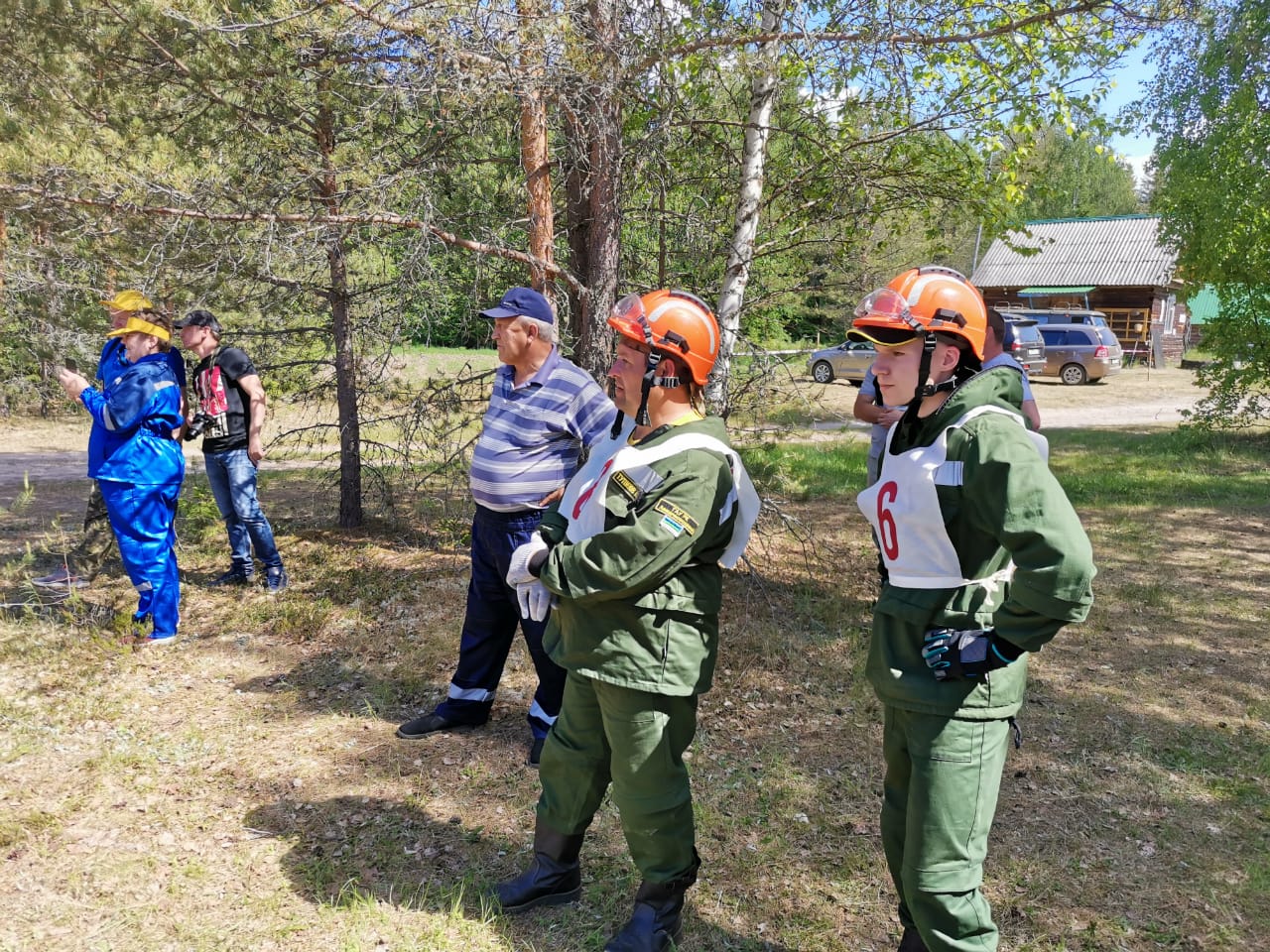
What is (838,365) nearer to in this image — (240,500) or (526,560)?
(240,500)

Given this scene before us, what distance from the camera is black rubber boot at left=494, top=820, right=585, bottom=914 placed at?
308 centimetres

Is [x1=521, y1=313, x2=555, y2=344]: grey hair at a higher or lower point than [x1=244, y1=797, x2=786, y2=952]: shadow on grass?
higher

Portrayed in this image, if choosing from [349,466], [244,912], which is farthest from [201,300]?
[244,912]

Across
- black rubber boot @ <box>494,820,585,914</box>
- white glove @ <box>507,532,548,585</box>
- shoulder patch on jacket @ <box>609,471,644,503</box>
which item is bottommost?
black rubber boot @ <box>494,820,585,914</box>

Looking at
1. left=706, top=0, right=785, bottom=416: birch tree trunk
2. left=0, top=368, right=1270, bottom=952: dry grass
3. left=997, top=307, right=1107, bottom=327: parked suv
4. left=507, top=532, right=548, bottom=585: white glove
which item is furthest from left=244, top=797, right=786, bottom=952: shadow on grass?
left=997, top=307, right=1107, bottom=327: parked suv

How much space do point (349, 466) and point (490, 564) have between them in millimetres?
4375

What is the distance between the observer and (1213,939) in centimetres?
302

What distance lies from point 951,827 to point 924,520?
0.77 meters

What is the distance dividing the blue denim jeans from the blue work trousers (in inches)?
29.6

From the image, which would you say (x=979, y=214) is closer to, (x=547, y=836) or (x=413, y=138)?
(x=413, y=138)

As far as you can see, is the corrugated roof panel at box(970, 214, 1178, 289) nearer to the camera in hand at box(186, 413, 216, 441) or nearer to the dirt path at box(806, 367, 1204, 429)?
the dirt path at box(806, 367, 1204, 429)

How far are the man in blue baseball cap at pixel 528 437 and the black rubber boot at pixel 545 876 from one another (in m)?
0.85

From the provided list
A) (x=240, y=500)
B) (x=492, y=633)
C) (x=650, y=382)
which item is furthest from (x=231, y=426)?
(x=650, y=382)

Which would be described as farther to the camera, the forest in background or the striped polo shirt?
the forest in background
